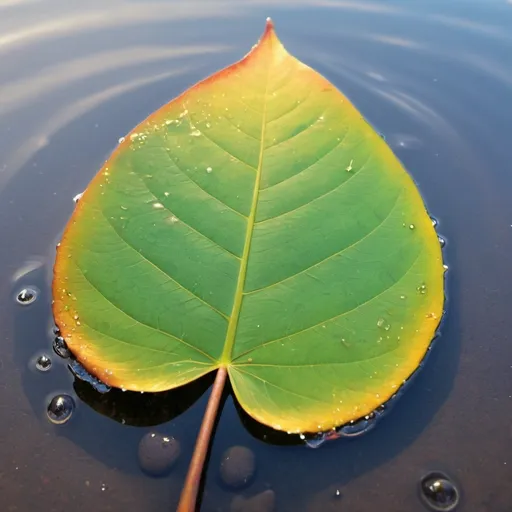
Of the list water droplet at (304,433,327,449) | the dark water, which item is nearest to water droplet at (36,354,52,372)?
the dark water

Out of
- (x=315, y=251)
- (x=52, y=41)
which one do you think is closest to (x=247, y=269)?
(x=315, y=251)

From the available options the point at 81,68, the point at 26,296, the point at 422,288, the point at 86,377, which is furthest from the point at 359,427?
the point at 81,68

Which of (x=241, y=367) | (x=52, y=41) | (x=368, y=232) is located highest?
(x=52, y=41)

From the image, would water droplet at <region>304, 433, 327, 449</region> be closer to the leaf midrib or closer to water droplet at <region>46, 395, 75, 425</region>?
the leaf midrib

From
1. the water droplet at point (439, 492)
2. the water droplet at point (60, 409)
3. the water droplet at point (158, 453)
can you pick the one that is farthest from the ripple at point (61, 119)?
the water droplet at point (439, 492)

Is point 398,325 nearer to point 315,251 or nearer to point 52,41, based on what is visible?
point 315,251

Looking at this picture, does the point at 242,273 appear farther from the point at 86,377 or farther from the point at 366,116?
the point at 366,116
